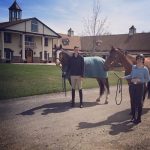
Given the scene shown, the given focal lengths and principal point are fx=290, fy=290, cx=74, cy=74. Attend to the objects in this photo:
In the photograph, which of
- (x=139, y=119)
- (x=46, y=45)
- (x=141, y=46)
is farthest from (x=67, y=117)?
(x=141, y=46)

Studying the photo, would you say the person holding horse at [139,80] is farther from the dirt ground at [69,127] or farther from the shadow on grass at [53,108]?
the shadow on grass at [53,108]

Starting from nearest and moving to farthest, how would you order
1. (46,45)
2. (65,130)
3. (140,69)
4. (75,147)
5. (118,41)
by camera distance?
(75,147) → (65,130) → (140,69) → (46,45) → (118,41)

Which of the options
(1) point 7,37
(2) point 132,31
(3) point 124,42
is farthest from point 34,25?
(2) point 132,31

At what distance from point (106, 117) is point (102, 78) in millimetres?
3477

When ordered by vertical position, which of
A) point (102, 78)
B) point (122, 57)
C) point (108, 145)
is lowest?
point (108, 145)

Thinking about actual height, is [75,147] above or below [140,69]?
below

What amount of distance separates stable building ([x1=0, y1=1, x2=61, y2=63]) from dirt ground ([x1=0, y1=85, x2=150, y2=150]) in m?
32.7

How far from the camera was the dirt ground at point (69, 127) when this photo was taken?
604 centimetres

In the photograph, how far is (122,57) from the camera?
31.0 feet

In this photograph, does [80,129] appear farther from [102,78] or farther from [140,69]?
[102,78]

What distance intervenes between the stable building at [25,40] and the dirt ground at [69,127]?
32.7m

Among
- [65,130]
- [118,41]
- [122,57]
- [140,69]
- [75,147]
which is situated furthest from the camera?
[118,41]

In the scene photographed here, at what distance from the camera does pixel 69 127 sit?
743 centimetres

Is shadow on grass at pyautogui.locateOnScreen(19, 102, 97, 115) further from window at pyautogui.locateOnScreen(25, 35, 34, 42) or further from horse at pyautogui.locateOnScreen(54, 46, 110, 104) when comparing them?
window at pyautogui.locateOnScreen(25, 35, 34, 42)
